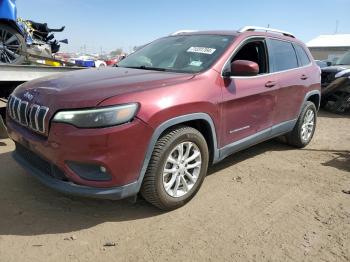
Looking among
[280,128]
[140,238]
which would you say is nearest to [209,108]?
[140,238]

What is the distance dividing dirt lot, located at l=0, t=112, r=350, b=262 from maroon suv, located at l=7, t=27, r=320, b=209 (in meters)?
0.33

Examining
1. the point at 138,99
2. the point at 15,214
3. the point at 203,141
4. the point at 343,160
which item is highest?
the point at 138,99

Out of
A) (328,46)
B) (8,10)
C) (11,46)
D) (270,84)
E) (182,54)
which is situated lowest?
(328,46)

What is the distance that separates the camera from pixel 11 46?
271 inches

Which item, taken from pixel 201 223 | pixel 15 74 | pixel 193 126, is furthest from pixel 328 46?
pixel 201 223

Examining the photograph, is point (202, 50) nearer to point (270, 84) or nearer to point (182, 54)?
point (182, 54)

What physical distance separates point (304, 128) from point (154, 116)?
11.7 ft

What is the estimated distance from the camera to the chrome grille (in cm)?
309

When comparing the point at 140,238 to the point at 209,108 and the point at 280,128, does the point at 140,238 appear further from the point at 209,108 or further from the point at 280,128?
the point at 280,128

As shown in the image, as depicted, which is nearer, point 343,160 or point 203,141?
point 203,141

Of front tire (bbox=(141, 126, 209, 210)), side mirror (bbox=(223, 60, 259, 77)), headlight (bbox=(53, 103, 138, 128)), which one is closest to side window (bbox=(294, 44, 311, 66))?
side mirror (bbox=(223, 60, 259, 77))

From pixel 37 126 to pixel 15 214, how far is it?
0.89m

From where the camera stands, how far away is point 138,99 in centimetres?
305

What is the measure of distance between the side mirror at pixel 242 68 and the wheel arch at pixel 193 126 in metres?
0.59
